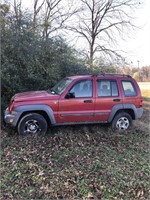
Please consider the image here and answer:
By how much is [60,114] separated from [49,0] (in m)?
12.6

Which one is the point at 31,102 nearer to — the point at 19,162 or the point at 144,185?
the point at 19,162

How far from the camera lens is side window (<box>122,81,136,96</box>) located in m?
7.06

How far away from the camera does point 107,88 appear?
6.91 m

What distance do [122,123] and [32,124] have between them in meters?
2.59

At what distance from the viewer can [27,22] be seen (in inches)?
360

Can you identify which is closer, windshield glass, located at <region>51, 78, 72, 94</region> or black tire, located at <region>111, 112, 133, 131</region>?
windshield glass, located at <region>51, 78, 72, 94</region>

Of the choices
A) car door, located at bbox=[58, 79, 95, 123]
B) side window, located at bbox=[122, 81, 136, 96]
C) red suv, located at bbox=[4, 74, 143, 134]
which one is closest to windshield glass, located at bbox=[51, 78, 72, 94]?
red suv, located at bbox=[4, 74, 143, 134]

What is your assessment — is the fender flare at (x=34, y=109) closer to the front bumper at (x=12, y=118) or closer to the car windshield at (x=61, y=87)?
the front bumper at (x=12, y=118)

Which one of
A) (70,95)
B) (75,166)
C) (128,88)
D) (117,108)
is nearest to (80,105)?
(70,95)

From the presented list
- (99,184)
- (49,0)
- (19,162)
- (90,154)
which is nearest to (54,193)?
(99,184)

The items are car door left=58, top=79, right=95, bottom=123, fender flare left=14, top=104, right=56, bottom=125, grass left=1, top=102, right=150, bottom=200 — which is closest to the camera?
grass left=1, top=102, right=150, bottom=200

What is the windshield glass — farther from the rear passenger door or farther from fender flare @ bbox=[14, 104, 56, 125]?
the rear passenger door

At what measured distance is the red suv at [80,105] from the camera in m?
6.18

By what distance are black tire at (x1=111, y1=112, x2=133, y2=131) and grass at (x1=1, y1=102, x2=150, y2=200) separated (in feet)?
1.62
